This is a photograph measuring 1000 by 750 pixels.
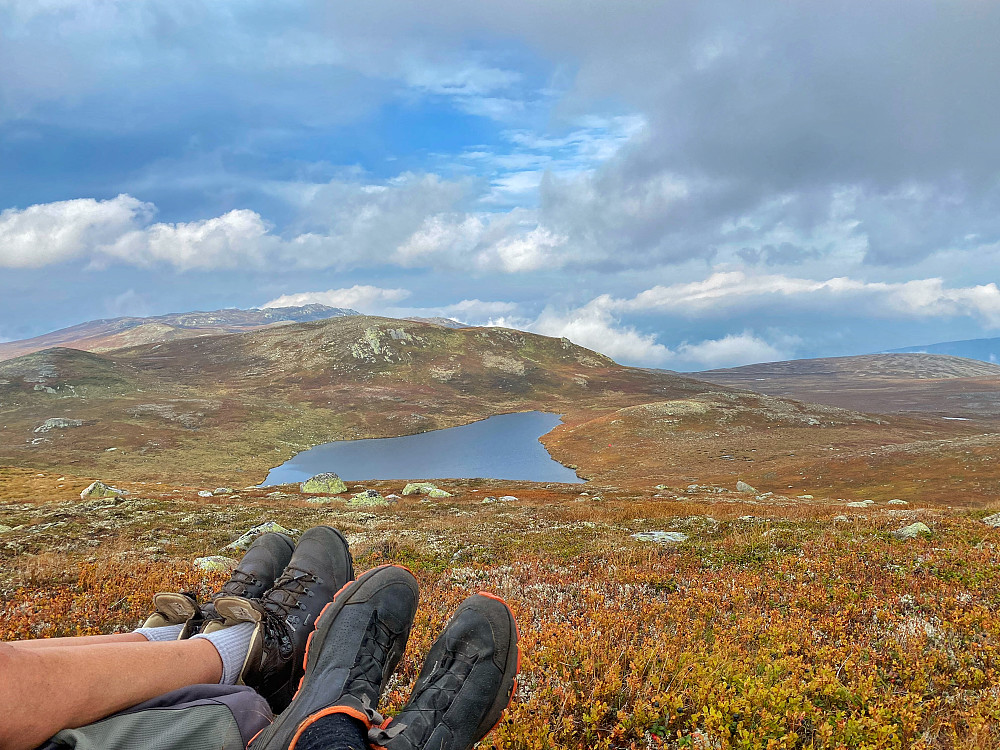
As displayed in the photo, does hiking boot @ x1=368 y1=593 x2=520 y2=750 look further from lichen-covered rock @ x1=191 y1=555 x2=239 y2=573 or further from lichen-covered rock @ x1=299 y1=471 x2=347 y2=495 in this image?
lichen-covered rock @ x1=299 y1=471 x2=347 y2=495

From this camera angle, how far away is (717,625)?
5.12 meters

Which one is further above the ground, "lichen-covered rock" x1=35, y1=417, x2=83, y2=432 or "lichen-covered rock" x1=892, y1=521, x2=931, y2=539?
"lichen-covered rock" x1=892, y1=521, x2=931, y2=539

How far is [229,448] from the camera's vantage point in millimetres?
89062

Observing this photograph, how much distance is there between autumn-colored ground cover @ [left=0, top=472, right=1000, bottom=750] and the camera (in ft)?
11.2

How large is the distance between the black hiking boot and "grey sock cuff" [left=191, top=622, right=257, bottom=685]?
105 millimetres

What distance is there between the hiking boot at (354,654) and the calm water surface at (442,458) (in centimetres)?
6239

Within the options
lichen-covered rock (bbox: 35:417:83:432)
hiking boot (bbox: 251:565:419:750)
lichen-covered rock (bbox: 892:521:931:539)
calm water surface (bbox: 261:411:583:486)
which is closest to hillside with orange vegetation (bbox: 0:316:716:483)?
lichen-covered rock (bbox: 35:417:83:432)

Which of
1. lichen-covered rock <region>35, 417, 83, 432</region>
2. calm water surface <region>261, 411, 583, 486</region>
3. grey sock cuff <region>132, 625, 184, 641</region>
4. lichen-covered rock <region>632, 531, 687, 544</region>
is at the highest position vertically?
grey sock cuff <region>132, 625, 184, 641</region>

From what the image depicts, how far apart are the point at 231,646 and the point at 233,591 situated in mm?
1551

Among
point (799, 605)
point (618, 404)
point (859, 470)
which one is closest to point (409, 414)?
point (618, 404)

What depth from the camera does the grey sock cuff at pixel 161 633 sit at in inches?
150

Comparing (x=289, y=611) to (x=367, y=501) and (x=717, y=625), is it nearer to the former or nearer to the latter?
(x=717, y=625)

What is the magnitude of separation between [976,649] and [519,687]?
4.62 m

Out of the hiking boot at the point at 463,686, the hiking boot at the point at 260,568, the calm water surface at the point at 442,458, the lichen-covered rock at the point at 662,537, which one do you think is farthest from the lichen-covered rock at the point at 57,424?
the hiking boot at the point at 463,686
